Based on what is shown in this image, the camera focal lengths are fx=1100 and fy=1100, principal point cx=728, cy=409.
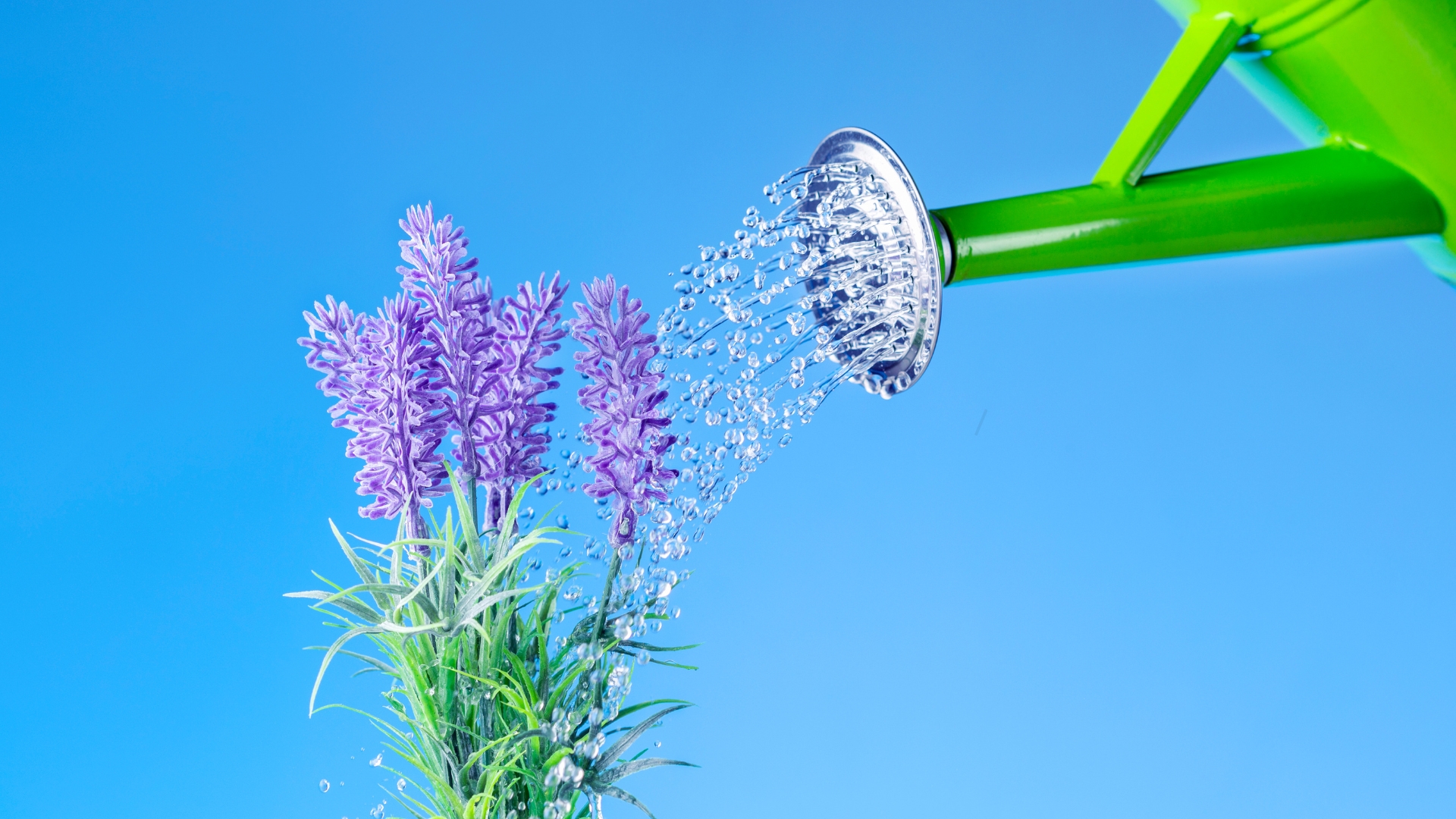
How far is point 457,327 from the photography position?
1.99 ft

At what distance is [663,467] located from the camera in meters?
0.59

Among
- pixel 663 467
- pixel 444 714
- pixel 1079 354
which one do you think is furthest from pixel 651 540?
pixel 1079 354

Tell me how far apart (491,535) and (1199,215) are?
1.35 feet

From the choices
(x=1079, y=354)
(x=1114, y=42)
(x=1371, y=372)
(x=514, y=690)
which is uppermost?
(x=1114, y=42)

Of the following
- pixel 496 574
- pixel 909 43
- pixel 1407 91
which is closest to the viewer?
pixel 1407 91

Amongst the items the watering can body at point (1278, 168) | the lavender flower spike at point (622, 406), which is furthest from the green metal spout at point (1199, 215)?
the lavender flower spike at point (622, 406)

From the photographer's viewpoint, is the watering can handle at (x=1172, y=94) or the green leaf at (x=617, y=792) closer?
the watering can handle at (x=1172, y=94)

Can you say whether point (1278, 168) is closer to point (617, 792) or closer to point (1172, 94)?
point (1172, 94)

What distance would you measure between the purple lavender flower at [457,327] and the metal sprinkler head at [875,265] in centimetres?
19

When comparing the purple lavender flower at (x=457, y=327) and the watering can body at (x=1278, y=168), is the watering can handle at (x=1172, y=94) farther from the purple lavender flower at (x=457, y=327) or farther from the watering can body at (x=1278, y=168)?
the purple lavender flower at (x=457, y=327)

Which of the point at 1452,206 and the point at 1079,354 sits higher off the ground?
the point at 1079,354

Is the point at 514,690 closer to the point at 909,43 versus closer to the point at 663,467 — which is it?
the point at 663,467

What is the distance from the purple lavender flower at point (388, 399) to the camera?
1.92 ft

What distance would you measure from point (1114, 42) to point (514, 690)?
3.64ft
